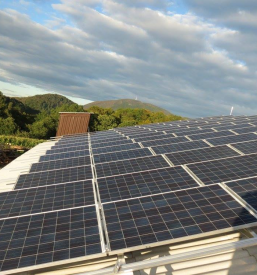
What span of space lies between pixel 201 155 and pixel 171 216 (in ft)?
25.4

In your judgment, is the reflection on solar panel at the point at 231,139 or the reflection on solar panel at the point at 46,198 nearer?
the reflection on solar panel at the point at 46,198

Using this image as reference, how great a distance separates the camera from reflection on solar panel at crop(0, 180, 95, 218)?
10.0 metres

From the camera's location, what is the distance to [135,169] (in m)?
13.7

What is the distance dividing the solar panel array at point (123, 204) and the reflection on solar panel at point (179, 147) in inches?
50.1

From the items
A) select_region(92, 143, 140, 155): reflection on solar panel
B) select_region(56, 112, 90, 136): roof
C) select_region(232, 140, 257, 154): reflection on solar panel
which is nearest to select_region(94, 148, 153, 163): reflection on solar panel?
select_region(92, 143, 140, 155): reflection on solar panel

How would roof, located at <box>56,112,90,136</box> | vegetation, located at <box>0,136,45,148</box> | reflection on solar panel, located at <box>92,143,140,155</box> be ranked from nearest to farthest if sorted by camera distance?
reflection on solar panel, located at <box>92,143,140,155</box> < roof, located at <box>56,112,90,136</box> < vegetation, located at <box>0,136,45,148</box>

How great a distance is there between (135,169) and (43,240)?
700 centimetres

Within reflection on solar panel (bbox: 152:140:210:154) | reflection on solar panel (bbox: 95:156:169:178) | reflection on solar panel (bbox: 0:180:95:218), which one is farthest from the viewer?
reflection on solar panel (bbox: 152:140:210:154)

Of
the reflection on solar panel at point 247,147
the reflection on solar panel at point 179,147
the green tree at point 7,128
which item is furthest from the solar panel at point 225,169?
the green tree at point 7,128

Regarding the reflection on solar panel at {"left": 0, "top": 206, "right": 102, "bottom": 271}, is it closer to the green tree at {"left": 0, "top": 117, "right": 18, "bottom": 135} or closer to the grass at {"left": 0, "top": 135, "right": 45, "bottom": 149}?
the grass at {"left": 0, "top": 135, "right": 45, "bottom": 149}

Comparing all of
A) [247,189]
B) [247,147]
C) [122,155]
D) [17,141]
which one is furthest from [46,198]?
[17,141]

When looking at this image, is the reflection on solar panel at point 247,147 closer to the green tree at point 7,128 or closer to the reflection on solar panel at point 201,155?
the reflection on solar panel at point 201,155

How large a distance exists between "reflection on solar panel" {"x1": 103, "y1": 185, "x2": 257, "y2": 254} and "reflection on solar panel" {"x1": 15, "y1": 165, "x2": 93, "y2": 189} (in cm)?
445

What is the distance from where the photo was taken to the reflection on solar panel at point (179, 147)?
17.2 meters
